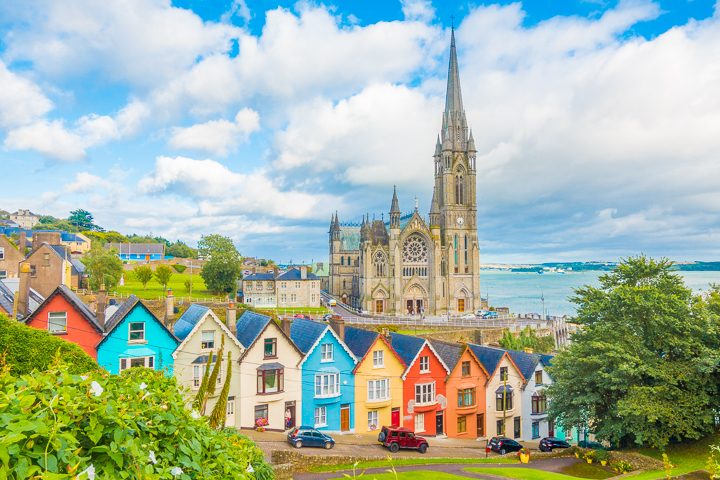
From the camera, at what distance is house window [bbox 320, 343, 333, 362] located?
33344mm

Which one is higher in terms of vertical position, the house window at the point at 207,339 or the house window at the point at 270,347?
the house window at the point at 207,339

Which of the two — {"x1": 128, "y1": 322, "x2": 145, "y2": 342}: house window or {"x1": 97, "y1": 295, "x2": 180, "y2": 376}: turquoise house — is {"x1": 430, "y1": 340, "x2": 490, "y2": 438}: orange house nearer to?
{"x1": 97, "y1": 295, "x2": 180, "y2": 376}: turquoise house

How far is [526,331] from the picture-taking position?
233ft

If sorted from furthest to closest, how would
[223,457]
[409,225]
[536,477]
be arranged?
[409,225]
[536,477]
[223,457]

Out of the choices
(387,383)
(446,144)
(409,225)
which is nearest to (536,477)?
(387,383)

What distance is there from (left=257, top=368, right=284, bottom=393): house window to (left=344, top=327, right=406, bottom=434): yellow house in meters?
5.44

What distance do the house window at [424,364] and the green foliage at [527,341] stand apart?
26376mm

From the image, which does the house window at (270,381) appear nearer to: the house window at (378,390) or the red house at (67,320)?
the house window at (378,390)

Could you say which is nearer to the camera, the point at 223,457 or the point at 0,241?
the point at 223,457

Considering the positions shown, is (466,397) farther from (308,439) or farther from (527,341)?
(527,341)

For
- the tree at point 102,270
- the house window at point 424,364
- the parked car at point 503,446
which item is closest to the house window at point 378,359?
the house window at point 424,364

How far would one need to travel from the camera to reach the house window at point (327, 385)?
1293 inches

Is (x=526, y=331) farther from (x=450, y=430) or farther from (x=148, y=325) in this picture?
(x=148, y=325)

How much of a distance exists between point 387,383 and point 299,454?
43.3ft
